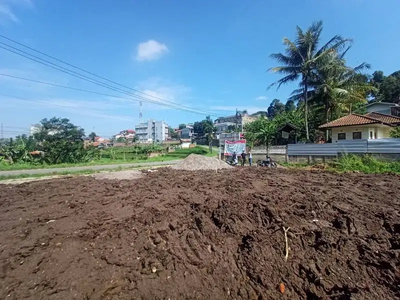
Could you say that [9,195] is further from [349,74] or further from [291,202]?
[349,74]

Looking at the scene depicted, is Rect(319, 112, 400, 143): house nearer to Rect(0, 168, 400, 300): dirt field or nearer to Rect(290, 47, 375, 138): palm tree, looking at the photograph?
Rect(290, 47, 375, 138): palm tree

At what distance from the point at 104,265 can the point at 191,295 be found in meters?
1.22

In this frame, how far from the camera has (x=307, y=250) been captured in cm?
319

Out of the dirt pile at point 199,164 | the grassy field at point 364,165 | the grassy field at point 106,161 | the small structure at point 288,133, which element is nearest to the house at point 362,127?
the small structure at point 288,133

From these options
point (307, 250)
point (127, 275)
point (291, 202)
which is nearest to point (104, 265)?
point (127, 275)

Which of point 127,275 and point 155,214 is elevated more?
point 155,214

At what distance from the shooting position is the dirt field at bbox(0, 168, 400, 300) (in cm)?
260

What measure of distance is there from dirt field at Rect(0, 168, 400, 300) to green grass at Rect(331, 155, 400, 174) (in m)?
7.01

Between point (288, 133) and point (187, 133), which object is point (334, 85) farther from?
point (187, 133)

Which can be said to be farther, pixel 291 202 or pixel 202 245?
pixel 291 202

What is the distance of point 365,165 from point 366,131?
746 centimetres

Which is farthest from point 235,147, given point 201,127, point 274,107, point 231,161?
point 274,107

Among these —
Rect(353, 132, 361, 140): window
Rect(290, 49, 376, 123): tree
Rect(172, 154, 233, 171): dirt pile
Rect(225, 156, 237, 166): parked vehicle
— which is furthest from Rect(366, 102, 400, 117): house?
Rect(172, 154, 233, 171): dirt pile

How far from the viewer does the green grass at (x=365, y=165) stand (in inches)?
410
